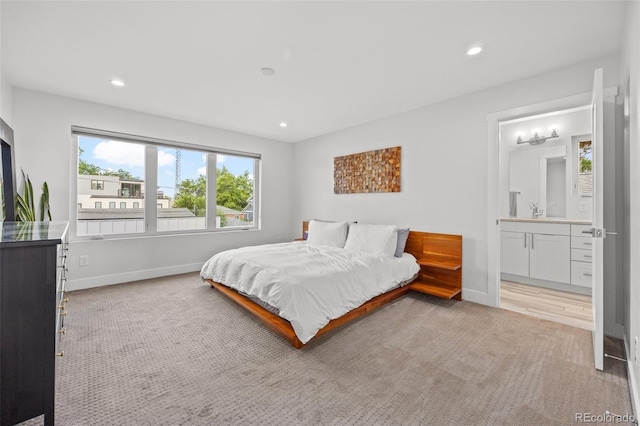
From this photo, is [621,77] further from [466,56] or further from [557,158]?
[557,158]

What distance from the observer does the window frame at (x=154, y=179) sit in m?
3.54

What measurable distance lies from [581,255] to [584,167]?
1386 millimetres

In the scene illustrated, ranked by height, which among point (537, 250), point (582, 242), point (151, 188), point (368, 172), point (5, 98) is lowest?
point (537, 250)

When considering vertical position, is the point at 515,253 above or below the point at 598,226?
below

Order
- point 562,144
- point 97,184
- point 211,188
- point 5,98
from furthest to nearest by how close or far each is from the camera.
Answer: point 211,188 < point 562,144 < point 97,184 < point 5,98

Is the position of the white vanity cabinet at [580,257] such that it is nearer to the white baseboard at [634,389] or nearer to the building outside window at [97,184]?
the white baseboard at [634,389]

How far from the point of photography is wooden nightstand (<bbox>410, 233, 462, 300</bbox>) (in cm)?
324

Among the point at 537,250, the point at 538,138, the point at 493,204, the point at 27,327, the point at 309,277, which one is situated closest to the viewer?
the point at 27,327

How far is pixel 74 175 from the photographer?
3.53 m

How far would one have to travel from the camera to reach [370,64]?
257 centimetres

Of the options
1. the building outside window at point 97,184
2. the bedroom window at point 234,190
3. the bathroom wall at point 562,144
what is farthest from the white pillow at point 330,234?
the building outside window at point 97,184

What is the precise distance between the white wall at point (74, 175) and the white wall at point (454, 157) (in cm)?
239

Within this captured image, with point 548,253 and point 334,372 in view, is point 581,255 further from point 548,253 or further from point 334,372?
point 334,372

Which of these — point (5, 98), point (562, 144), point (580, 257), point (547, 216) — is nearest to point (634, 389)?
point (580, 257)
